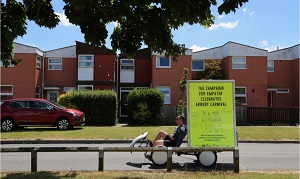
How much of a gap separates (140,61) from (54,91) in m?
7.89

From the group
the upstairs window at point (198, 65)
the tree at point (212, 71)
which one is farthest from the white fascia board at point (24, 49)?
the tree at point (212, 71)

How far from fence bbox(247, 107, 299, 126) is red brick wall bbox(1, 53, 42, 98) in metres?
17.0

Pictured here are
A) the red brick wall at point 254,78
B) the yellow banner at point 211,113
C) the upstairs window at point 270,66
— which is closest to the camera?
the yellow banner at point 211,113

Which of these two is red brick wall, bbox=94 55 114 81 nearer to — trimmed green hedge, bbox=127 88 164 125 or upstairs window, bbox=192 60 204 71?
trimmed green hedge, bbox=127 88 164 125

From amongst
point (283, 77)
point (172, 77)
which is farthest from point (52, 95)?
point (283, 77)

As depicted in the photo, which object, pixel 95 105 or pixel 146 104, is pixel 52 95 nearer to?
pixel 95 105

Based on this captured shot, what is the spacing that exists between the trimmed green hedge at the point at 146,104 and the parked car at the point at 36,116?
492 cm

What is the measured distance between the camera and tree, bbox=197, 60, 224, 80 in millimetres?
30172

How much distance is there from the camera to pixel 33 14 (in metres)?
8.34

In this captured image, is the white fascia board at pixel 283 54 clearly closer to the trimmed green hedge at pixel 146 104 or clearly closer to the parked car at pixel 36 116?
the trimmed green hedge at pixel 146 104

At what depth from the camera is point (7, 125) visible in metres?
20.2

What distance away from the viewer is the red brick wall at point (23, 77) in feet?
97.7

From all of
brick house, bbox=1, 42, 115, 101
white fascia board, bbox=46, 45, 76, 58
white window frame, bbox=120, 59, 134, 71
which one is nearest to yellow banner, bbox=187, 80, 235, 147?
brick house, bbox=1, 42, 115, 101

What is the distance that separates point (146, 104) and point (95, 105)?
A: 3334 millimetres
